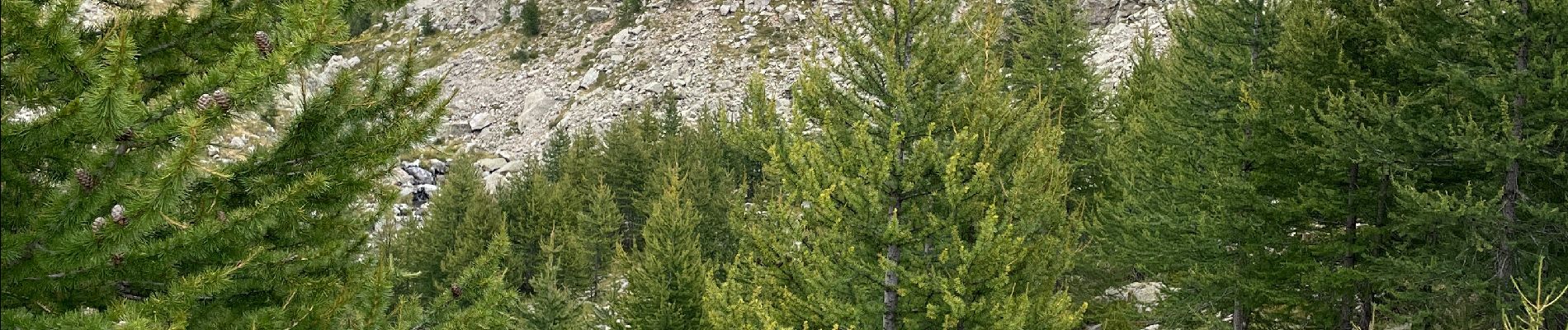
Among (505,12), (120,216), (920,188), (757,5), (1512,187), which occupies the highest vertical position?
(120,216)

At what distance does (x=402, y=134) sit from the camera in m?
4.99

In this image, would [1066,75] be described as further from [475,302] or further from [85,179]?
[85,179]

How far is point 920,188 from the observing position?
8484 mm

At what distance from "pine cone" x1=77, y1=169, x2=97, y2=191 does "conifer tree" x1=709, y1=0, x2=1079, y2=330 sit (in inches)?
217

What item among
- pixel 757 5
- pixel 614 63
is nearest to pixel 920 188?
pixel 614 63

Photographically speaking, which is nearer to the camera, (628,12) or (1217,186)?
(1217,186)

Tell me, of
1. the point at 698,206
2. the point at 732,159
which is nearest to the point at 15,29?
the point at 698,206

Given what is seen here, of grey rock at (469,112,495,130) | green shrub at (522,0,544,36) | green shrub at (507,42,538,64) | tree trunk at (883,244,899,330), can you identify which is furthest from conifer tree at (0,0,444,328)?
green shrub at (522,0,544,36)

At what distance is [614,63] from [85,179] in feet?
216

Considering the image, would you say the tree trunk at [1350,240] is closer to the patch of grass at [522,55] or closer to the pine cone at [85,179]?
the pine cone at [85,179]

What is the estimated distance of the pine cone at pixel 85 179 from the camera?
11.7 feet

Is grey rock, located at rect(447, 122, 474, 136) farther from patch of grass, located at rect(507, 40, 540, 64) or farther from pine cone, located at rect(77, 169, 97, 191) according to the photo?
pine cone, located at rect(77, 169, 97, 191)

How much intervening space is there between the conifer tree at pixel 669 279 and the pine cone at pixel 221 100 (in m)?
14.1

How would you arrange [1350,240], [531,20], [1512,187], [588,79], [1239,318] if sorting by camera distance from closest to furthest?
[1512,187] → [1350,240] → [1239,318] → [588,79] → [531,20]
